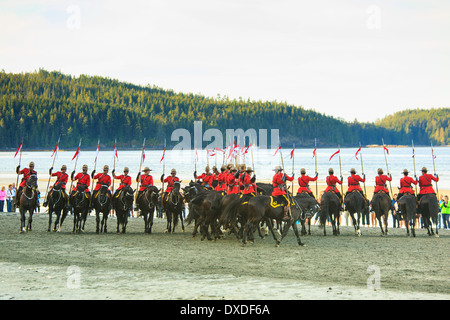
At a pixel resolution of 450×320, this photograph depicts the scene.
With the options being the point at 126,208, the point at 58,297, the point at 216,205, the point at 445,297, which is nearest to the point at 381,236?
the point at 216,205

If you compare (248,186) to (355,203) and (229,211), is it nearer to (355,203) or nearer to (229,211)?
(229,211)

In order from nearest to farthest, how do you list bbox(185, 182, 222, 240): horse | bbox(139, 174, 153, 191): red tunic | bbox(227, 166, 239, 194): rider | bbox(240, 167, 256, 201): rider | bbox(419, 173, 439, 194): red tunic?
bbox(240, 167, 256, 201): rider, bbox(185, 182, 222, 240): horse, bbox(227, 166, 239, 194): rider, bbox(419, 173, 439, 194): red tunic, bbox(139, 174, 153, 191): red tunic

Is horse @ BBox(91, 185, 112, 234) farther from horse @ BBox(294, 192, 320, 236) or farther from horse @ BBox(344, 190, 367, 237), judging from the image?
horse @ BBox(344, 190, 367, 237)

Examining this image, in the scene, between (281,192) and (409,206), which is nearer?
(281,192)

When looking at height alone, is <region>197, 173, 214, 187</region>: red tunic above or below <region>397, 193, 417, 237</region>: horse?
above

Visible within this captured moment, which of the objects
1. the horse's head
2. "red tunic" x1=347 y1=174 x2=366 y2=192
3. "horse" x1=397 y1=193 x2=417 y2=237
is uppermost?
the horse's head

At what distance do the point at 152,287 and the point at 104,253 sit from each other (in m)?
5.29

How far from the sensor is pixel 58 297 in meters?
Answer: 9.84

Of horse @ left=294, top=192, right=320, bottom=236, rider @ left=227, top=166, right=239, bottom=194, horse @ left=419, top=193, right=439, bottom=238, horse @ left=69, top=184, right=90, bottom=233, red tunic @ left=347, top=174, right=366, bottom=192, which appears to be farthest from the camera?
red tunic @ left=347, top=174, right=366, bottom=192

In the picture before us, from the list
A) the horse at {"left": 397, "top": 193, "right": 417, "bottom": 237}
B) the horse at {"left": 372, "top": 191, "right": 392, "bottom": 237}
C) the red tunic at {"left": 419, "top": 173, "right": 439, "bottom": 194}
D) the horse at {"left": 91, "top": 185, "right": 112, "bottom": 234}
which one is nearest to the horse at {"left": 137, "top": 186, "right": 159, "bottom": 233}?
the horse at {"left": 91, "top": 185, "right": 112, "bottom": 234}

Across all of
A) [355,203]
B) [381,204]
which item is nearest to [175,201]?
[355,203]

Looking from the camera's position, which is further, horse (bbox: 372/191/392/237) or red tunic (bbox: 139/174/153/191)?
red tunic (bbox: 139/174/153/191)

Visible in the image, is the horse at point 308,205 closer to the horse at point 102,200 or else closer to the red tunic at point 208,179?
the red tunic at point 208,179

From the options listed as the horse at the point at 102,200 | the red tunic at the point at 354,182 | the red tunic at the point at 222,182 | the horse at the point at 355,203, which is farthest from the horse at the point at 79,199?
the red tunic at the point at 354,182
